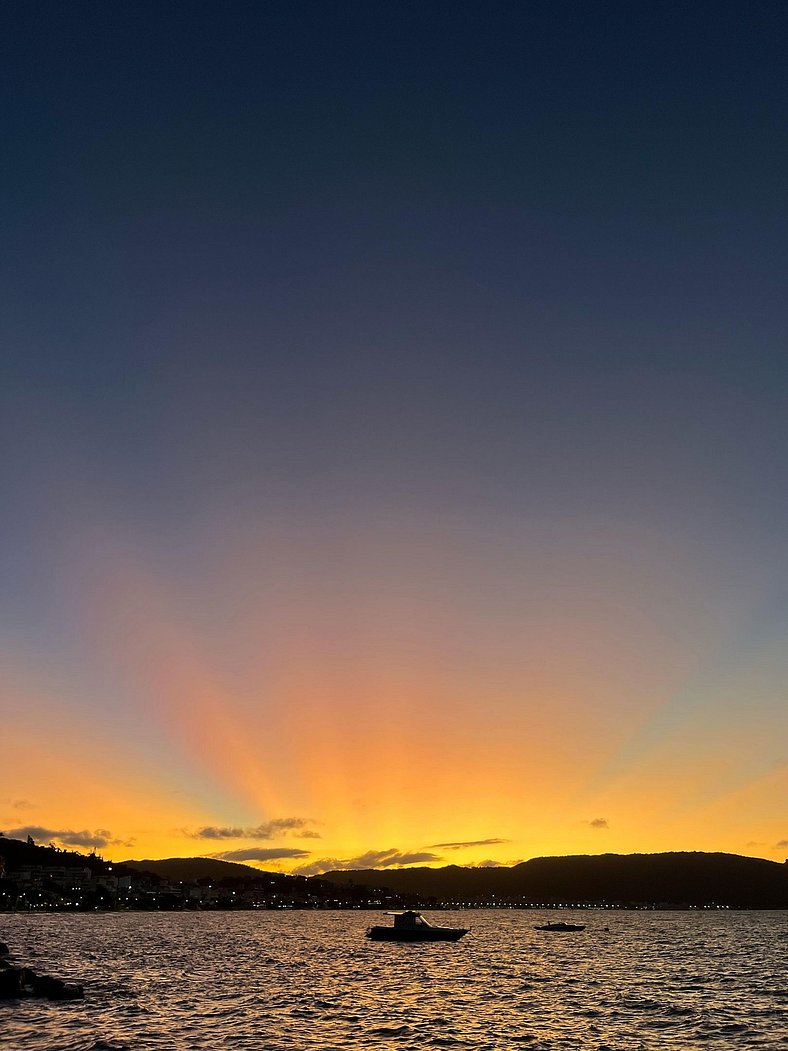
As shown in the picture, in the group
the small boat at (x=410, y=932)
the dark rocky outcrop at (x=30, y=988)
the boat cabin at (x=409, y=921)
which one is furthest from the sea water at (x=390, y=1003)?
the boat cabin at (x=409, y=921)

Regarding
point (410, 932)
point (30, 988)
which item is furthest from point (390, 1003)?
point (410, 932)

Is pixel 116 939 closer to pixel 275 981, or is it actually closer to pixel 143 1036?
pixel 275 981

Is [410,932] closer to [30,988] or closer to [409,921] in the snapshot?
[409,921]

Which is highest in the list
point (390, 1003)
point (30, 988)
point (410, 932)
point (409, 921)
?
point (409, 921)

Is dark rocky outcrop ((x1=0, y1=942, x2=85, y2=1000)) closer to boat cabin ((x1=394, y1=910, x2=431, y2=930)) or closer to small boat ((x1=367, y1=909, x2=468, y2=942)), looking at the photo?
small boat ((x1=367, y1=909, x2=468, y2=942))

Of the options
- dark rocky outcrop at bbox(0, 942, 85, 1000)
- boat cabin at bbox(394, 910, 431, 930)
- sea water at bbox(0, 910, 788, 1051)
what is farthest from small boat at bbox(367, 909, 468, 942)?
dark rocky outcrop at bbox(0, 942, 85, 1000)

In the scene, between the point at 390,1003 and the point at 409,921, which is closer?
the point at 390,1003

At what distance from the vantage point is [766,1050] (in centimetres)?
5953

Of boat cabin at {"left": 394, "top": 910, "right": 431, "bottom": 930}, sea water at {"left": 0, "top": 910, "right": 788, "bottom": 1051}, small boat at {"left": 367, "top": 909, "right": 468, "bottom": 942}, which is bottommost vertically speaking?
sea water at {"left": 0, "top": 910, "right": 788, "bottom": 1051}

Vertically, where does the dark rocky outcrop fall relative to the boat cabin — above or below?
below

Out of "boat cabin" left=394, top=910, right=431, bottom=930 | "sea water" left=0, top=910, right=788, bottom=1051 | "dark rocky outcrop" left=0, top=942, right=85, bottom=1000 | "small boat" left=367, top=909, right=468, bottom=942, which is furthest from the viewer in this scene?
"boat cabin" left=394, top=910, right=431, bottom=930

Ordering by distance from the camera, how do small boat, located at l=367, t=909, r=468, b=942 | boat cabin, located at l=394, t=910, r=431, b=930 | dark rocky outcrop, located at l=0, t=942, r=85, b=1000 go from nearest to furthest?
dark rocky outcrop, located at l=0, t=942, r=85, b=1000 < small boat, located at l=367, t=909, r=468, b=942 < boat cabin, located at l=394, t=910, r=431, b=930

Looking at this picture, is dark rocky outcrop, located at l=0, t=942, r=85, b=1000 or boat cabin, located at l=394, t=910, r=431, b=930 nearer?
dark rocky outcrop, located at l=0, t=942, r=85, b=1000

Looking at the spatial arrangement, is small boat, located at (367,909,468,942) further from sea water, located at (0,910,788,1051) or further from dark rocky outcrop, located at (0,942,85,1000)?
dark rocky outcrop, located at (0,942,85,1000)
